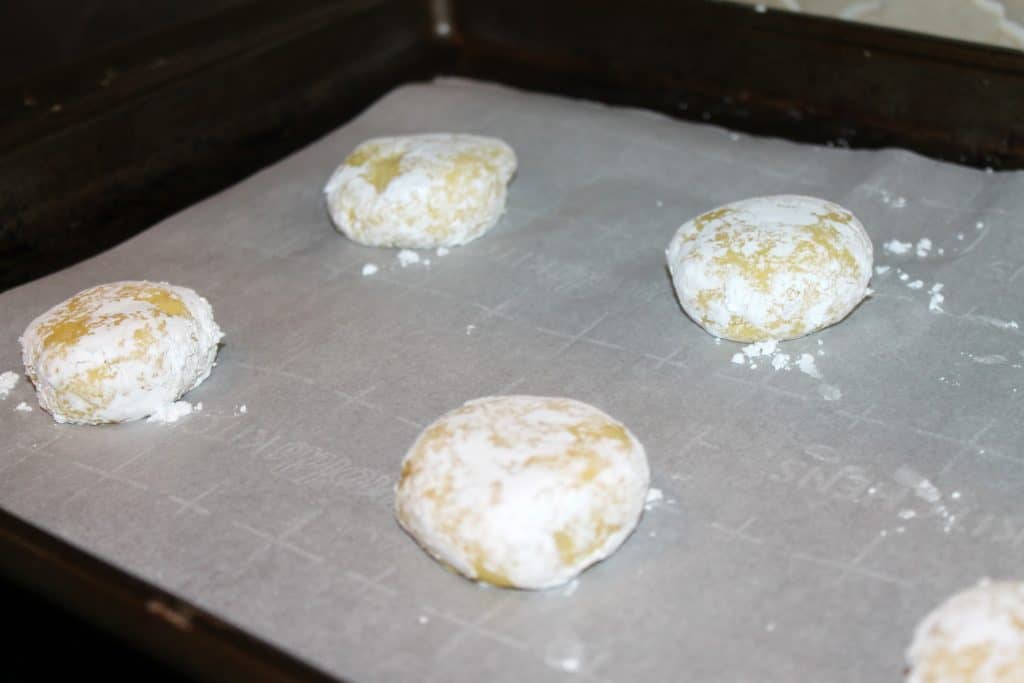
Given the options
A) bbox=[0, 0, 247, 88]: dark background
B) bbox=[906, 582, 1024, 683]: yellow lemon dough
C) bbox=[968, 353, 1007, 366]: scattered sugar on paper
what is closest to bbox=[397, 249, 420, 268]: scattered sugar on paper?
bbox=[968, 353, 1007, 366]: scattered sugar on paper

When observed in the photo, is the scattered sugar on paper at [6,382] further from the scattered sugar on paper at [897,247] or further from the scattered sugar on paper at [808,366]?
the scattered sugar on paper at [897,247]

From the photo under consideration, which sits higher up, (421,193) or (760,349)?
(421,193)

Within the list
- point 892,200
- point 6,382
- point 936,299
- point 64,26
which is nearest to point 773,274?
point 936,299

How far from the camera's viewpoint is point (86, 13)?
2736 mm

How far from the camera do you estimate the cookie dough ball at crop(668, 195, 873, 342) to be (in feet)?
5.05

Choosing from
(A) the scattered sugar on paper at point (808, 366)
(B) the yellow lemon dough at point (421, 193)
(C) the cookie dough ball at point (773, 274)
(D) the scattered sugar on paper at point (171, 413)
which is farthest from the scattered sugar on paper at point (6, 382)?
(A) the scattered sugar on paper at point (808, 366)

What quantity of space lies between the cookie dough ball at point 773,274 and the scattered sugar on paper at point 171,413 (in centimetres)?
68

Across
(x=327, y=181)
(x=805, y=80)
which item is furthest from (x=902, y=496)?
(x=327, y=181)

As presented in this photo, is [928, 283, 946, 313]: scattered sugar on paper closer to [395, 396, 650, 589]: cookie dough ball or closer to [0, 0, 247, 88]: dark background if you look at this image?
[395, 396, 650, 589]: cookie dough ball

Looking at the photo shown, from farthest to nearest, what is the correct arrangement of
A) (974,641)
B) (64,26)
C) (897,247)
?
(64,26) → (897,247) → (974,641)

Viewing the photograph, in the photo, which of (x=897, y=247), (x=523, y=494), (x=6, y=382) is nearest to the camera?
(x=523, y=494)

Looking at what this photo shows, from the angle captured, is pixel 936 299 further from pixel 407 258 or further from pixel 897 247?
pixel 407 258

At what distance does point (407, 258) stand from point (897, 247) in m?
0.74

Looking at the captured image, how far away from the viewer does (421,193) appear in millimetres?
1799
